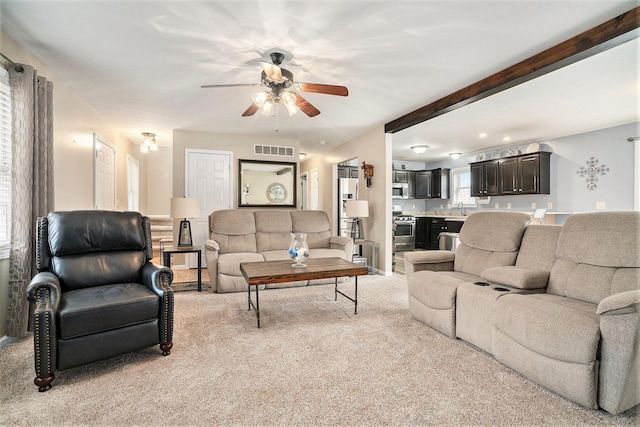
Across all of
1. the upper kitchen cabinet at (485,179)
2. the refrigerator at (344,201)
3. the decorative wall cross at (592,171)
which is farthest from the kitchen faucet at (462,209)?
the refrigerator at (344,201)

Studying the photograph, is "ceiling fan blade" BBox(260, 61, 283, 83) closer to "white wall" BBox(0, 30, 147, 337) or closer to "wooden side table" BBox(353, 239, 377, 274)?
"white wall" BBox(0, 30, 147, 337)

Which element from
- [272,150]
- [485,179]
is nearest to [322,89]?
[272,150]

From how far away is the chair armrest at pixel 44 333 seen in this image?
6.03 feet

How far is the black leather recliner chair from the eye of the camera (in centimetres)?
193

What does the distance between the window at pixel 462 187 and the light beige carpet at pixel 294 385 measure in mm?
6041

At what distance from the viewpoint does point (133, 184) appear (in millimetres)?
6723

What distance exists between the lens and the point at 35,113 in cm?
265

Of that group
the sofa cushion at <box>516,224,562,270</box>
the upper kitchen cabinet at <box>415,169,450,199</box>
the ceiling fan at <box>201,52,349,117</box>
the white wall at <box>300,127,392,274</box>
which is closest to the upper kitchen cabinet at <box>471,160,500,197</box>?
the upper kitchen cabinet at <box>415,169,450,199</box>

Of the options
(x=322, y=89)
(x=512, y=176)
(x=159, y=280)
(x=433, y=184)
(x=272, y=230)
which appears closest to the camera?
(x=159, y=280)

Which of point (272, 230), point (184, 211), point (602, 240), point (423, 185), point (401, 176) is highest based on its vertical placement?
point (401, 176)

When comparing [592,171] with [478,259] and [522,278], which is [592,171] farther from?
[522,278]

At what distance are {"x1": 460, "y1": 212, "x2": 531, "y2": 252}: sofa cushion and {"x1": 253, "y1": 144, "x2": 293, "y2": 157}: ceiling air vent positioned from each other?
13.1 ft

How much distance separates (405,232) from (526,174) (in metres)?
3.14

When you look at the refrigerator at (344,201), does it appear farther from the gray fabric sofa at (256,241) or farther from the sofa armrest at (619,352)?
the sofa armrest at (619,352)
